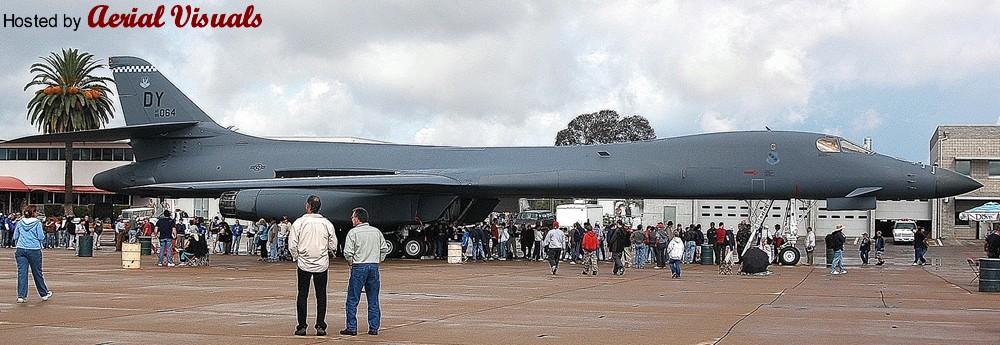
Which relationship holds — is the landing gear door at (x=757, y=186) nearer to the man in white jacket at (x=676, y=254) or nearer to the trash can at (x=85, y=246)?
the man in white jacket at (x=676, y=254)

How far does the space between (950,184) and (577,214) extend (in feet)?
80.3

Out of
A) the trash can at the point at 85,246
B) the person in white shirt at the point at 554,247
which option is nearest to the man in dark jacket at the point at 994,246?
the person in white shirt at the point at 554,247

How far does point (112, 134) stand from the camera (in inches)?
1097

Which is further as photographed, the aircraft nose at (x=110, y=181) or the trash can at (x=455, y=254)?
the aircraft nose at (x=110, y=181)

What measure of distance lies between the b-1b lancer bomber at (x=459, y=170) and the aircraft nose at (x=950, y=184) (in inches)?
1.2

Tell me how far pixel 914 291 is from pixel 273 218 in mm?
16080

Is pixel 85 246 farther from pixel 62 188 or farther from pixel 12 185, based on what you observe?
pixel 62 188

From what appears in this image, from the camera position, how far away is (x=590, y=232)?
70.3ft

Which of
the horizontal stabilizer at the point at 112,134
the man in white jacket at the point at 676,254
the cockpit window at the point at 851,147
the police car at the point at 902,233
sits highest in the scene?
the horizontal stabilizer at the point at 112,134

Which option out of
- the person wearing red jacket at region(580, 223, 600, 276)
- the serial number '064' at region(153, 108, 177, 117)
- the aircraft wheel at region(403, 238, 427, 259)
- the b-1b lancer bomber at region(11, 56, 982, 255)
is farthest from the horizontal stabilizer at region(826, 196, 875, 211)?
the serial number '064' at region(153, 108, 177, 117)

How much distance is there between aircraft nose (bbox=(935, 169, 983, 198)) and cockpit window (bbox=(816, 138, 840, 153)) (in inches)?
99.8

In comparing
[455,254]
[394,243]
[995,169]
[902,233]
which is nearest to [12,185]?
[394,243]

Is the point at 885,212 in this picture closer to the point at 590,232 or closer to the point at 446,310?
the point at 590,232

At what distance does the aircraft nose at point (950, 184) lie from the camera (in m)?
24.4
